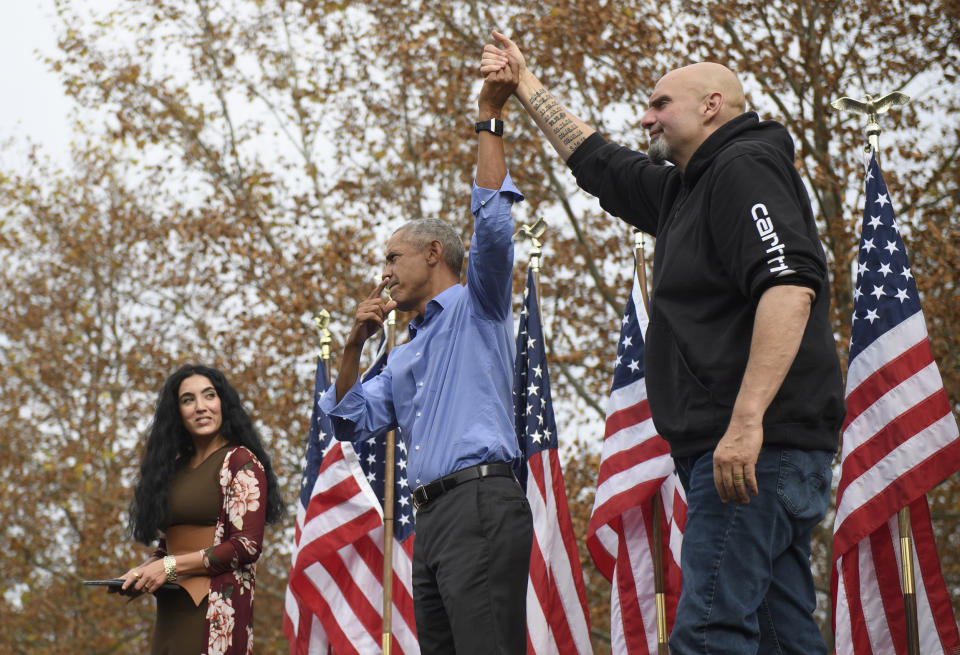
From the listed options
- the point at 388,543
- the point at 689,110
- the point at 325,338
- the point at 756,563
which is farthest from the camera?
the point at 325,338

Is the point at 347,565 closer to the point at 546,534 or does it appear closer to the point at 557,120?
the point at 546,534

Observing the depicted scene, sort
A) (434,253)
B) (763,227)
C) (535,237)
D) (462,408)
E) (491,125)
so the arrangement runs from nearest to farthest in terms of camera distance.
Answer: (763,227)
(491,125)
(462,408)
(434,253)
(535,237)

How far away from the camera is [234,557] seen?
16.1ft

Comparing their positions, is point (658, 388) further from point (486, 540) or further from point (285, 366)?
point (285, 366)

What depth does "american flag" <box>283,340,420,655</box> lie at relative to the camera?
23.6ft

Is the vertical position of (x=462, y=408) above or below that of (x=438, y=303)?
below

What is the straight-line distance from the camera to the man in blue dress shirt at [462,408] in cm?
360

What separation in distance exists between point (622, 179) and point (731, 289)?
727 millimetres

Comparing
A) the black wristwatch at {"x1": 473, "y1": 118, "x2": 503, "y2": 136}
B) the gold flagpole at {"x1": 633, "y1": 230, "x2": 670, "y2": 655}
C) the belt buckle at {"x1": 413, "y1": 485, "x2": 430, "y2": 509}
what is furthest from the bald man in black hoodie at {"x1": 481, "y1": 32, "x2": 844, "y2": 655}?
the gold flagpole at {"x1": 633, "y1": 230, "x2": 670, "y2": 655}

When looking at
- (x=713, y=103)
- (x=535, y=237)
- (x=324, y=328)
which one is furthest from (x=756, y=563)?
(x=324, y=328)

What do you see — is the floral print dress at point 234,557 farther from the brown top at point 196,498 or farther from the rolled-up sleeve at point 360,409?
the rolled-up sleeve at point 360,409

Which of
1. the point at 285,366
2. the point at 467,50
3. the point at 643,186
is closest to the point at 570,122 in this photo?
the point at 643,186

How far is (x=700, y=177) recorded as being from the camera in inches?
125

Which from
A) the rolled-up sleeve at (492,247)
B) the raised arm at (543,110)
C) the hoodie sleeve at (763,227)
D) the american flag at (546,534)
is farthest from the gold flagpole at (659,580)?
the hoodie sleeve at (763,227)
